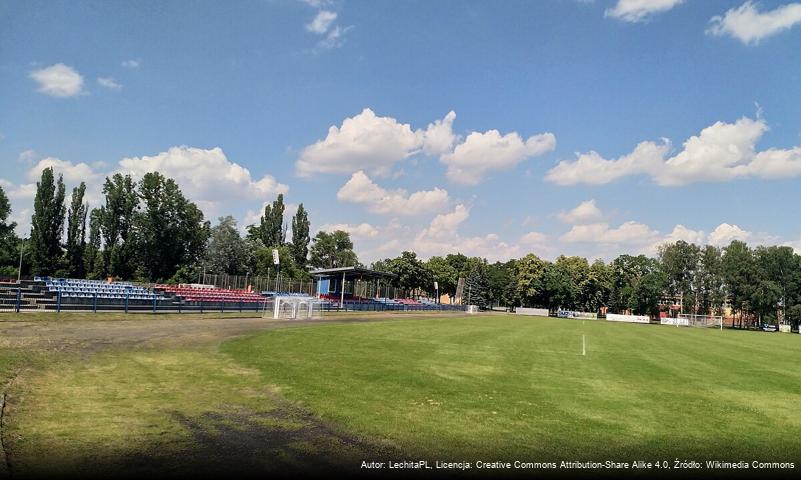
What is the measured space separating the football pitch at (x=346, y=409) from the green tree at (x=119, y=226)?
77.1 metres

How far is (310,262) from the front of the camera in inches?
5792

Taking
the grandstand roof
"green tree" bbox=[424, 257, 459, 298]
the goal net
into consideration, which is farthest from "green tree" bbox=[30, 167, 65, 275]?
"green tree" bbox=[424, 257, 459, 298]

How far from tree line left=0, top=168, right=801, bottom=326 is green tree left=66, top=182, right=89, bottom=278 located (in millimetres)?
182

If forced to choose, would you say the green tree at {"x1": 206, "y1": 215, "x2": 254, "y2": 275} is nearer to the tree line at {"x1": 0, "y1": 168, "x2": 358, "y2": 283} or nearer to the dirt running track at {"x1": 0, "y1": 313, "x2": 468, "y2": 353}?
the tree line at {"x1": 0, "y1": 168, "x2": 358, "y2": 283}

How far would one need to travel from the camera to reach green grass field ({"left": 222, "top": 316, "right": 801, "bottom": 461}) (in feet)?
28.6

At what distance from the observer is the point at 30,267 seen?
8219cm

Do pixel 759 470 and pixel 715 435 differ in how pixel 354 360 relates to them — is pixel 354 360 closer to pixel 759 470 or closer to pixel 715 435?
pixel 715 435

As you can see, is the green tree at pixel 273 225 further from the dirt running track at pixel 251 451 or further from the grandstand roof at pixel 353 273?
the dirt running track at pixel 251 451

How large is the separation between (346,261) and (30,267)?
280ft

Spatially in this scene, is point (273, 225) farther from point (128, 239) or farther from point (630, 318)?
point (630, 318)

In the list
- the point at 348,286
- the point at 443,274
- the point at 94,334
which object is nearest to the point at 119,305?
the point at 94,334

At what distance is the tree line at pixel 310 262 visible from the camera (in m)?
86.1

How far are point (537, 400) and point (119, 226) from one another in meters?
97.3

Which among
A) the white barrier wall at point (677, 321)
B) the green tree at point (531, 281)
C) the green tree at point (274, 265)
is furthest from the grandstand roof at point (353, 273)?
the green tree at point (531, 281)
